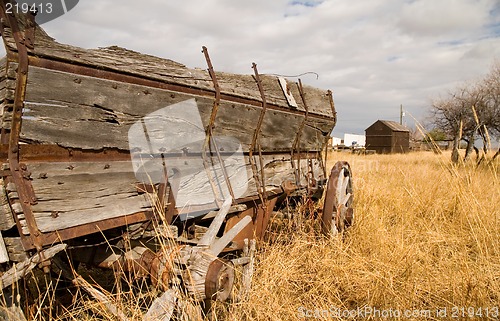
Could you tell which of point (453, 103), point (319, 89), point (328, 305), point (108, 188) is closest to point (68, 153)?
point (108, 188)

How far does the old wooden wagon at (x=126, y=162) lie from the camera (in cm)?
164

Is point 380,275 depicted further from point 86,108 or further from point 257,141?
point 86,108

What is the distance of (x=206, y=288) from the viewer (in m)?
2.05

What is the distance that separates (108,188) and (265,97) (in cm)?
164

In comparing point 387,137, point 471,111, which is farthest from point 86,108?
point 387,137

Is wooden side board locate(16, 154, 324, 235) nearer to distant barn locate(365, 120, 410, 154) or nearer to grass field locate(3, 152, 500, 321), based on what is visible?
grass field locate(3, 152, 500, 321)

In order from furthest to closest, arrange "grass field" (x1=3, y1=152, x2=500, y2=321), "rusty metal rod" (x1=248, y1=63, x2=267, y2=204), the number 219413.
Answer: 1. "rusty metal rod" (x1=248, y1=63, x2=267, y2=204)
2. "grass field" (x1=3, y1=152, x2=500, y2=321)
3. the number 219413

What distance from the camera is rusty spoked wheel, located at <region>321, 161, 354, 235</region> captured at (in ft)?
12.2

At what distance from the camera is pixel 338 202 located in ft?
13.1

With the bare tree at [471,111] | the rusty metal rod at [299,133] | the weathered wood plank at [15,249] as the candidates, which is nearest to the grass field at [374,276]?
the rusty metal rod at [299,133]

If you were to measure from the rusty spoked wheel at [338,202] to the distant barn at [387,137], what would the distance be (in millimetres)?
24685

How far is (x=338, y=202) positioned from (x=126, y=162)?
102 inches

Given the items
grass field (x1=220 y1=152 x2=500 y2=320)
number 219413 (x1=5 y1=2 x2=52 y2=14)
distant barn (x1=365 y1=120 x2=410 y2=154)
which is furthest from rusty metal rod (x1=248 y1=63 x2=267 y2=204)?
distant barn (x1=365 y1=120 x2=410 y2=154)

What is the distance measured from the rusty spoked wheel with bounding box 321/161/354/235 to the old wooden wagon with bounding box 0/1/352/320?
0.79 metres
